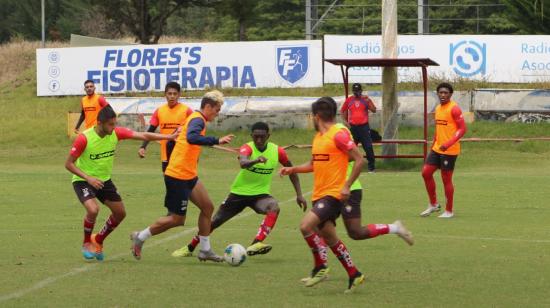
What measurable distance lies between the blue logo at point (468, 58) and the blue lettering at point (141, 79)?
10.4 metres

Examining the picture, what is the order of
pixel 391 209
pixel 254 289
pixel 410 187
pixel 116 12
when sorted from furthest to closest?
pixel 116 12
pixel 410 187
pixel 391 209
pixel 254 289

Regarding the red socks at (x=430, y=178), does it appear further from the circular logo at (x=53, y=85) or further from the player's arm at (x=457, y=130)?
the circular logo at (x=53, y=85)

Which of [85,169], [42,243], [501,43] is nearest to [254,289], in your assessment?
[85,169]

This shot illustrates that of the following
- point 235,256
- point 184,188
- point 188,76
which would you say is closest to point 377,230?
point 235,256

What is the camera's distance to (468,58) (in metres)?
36.7

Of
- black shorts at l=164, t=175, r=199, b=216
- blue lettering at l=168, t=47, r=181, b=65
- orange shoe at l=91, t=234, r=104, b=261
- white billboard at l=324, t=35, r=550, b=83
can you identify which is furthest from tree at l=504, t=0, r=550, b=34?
orange shoe at l=91, t=234, r=104, b=261

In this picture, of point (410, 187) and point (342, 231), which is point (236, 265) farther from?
point (410, 187)

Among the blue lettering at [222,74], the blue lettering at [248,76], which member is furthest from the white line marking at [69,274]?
the blue lettering at [222,74]

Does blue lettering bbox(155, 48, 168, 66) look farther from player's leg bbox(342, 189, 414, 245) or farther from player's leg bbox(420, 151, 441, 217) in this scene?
player's leg bbox(342, 189, 414, 245)

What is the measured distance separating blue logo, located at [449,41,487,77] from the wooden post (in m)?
6.45

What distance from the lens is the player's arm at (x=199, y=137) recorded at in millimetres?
11555

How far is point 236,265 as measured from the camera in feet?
39.4

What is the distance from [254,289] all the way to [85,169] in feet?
9.83

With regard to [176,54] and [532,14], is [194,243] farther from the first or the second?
[532,14]
